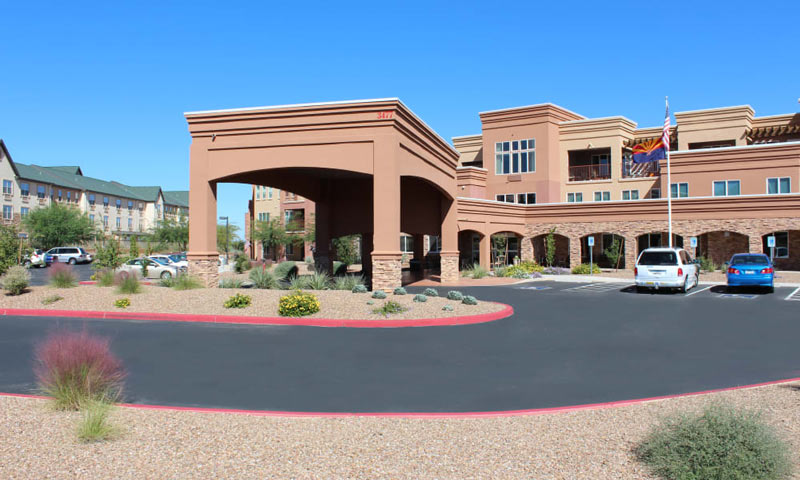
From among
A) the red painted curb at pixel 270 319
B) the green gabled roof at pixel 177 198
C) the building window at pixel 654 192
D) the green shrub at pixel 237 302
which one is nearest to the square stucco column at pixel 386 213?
the red painted curb at pixel 270 319

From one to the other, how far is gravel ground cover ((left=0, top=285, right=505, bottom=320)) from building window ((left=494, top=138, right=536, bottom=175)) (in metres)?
27.5

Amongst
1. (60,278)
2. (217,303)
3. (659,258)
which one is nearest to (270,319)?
(217,303)

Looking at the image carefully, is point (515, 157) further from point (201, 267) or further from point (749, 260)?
point (201, 267)

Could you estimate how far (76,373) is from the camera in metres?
6.77

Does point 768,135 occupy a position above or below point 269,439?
above

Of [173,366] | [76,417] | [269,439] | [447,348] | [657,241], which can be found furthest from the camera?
[657,241]

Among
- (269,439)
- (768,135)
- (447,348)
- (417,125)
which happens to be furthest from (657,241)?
(269,439)

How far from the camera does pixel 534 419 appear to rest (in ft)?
21.2

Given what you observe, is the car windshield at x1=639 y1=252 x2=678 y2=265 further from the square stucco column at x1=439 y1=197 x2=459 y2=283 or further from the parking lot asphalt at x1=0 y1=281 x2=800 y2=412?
the square stucco column at x1=439 y1=197 x2=459 y2=283

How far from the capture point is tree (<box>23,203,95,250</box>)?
205 feet

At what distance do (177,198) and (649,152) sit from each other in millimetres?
100737

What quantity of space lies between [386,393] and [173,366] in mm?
4021

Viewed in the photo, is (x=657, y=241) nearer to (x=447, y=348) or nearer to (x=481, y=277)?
(x=481, y=277)

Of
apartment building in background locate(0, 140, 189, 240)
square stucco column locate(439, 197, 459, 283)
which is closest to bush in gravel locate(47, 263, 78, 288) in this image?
square stucco column locate(439, 197, 459, 283)
